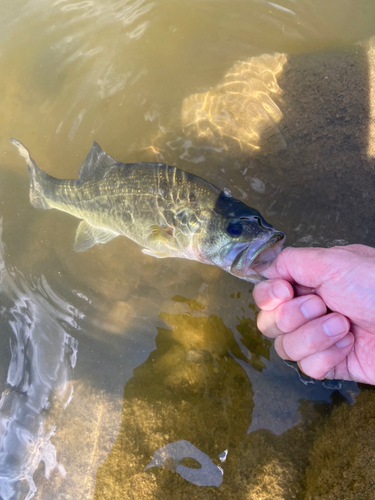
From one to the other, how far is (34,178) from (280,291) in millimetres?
3345

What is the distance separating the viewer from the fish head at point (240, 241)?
8.16 ft

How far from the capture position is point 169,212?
304cm

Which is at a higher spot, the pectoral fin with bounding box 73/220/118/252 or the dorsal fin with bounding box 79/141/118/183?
the dorsal fin with bounding box 79/141/118/183

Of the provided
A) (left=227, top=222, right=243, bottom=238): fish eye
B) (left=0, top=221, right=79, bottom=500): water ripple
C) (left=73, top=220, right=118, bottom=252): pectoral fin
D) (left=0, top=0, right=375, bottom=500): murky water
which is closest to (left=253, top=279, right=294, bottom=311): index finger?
(left=227, top=222, right=243, bottom=238): fish eye

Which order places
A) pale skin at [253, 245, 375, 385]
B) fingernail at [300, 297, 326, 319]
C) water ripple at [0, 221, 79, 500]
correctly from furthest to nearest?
water ripple at [0, 221, 79, 500], fingernail at [300, 297, 326, 319], pale skin at [253, 245, 375, 385]

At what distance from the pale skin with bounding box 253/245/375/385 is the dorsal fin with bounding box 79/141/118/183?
2.08m

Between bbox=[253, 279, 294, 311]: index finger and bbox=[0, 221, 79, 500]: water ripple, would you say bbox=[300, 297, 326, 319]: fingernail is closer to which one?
bbox=[253, 279, 294, 311]: index finger

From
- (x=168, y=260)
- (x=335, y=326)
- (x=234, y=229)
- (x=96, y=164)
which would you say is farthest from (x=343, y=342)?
(x=96, y=164)

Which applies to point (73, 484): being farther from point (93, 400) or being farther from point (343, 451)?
point (343, 451)

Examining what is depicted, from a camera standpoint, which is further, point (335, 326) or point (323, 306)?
point (323, 306)

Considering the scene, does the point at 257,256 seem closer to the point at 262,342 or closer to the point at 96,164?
the point at 262,342

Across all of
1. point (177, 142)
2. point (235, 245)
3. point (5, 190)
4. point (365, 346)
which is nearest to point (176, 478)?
point (365, 346)

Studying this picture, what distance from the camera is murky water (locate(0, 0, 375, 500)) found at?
3.44 metres

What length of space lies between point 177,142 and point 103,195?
1572 mm
